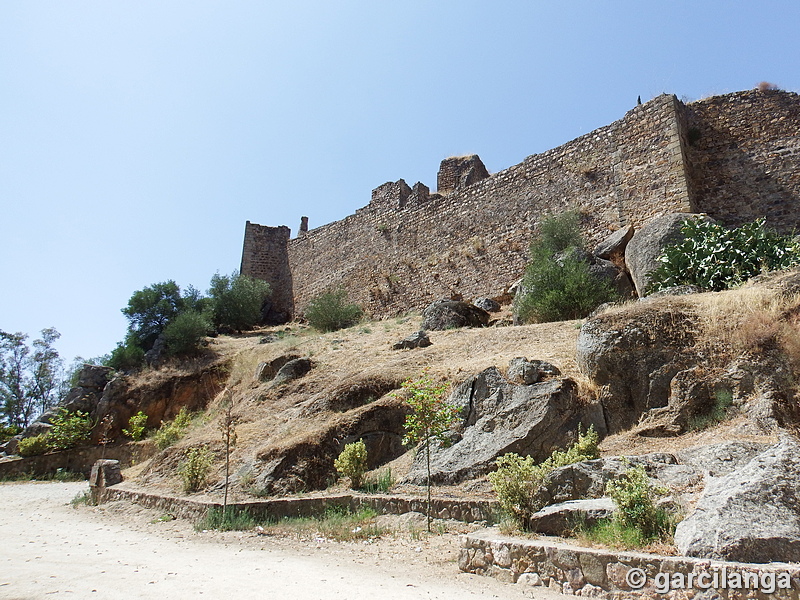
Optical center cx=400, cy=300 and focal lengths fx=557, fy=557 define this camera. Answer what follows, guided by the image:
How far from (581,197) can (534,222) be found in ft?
5.96

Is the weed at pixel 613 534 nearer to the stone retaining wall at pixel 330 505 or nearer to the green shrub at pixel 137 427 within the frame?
the stone retaining wall at pixel 330 505

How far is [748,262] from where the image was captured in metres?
11.4

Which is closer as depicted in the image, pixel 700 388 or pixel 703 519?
pixel 703 519

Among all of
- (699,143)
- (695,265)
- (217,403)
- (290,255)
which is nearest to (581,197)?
(699,143)

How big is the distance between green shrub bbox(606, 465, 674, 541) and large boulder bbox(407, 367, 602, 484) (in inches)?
113

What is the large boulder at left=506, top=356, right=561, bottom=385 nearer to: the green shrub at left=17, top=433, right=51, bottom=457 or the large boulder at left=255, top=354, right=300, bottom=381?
the large boulder at left=255, top=354, right=300, bottom=381

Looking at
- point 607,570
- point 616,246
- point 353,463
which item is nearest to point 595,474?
point 607,570

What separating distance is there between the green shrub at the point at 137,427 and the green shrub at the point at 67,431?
156 cm

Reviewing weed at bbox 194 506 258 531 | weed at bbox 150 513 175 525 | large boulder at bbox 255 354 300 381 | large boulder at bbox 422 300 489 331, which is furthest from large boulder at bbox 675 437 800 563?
large boulder at bbox 255 354 300 381

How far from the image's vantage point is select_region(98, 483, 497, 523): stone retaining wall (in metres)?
6.86

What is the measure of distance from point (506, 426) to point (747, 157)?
12.1m

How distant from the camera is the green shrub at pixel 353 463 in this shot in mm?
8680

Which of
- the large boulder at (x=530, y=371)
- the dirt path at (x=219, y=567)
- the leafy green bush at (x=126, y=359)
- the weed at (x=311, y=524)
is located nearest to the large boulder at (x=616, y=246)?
the large boulder at (x=530, y=371)

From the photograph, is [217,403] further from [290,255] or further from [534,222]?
[290,255]
